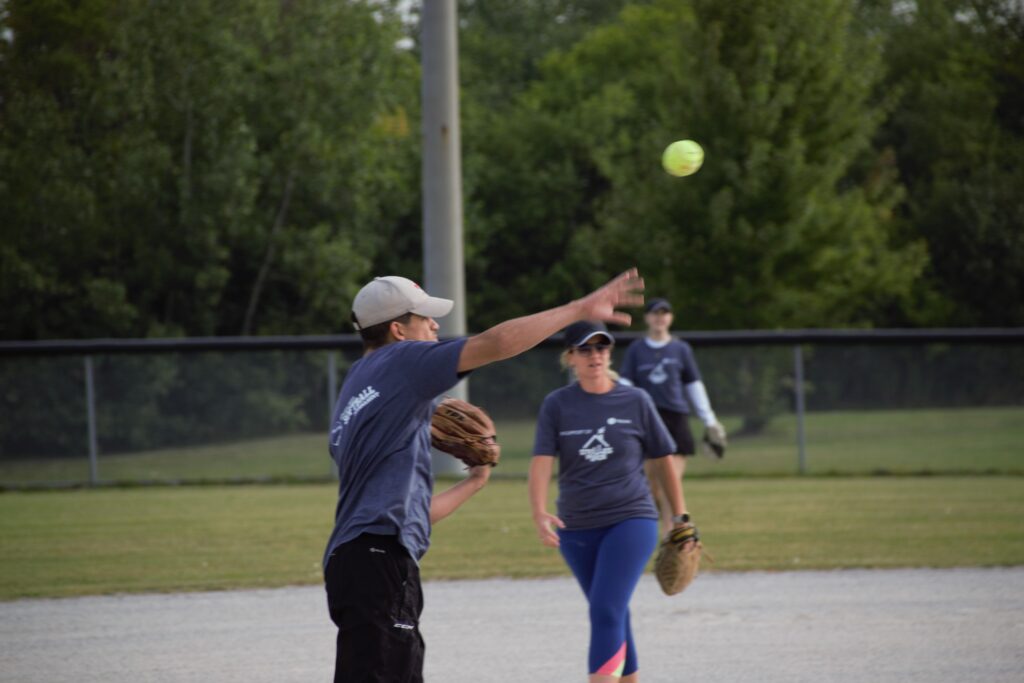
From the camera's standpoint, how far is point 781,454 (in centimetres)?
2084

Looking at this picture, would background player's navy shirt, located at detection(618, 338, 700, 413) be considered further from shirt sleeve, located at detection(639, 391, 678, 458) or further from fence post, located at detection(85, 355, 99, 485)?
fence post, located at detection(85, 355, 99, 485)

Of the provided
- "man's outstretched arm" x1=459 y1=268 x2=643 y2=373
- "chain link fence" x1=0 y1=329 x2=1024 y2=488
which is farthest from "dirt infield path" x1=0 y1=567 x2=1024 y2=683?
"chain link fence" x1=0 y1=329 x2=1024 y2=488

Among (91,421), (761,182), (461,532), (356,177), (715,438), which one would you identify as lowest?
(461,532)

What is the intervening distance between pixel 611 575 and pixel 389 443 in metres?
2.06

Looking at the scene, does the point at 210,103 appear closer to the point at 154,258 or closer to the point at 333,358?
the point at 154,258

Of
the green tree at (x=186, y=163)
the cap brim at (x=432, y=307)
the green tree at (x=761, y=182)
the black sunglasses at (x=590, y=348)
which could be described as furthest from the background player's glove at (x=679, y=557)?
the green tree at (x=186, y=163)

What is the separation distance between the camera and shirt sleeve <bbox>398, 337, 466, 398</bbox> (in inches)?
173

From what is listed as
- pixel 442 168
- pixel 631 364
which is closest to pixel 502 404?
pixel 442 168

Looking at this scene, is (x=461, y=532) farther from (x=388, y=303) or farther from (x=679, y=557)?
(x=388, y=303)

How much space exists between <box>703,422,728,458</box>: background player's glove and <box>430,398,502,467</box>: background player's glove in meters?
8.28

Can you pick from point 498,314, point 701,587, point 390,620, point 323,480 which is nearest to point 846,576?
point 701,587

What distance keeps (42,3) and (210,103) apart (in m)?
4.51

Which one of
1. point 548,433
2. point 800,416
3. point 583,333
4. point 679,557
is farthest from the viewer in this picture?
point 800,416

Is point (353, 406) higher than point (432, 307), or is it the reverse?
point (432, 307)
